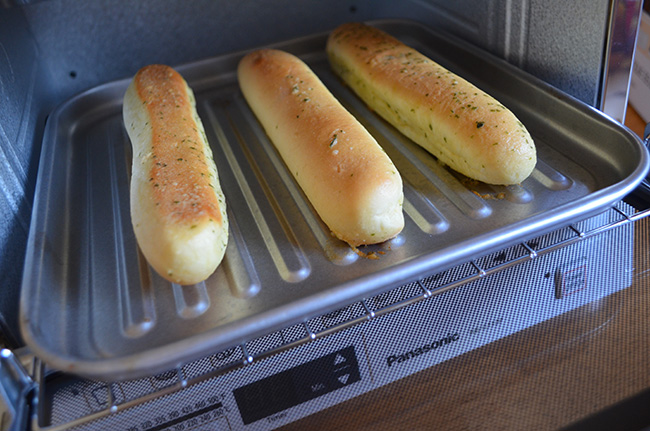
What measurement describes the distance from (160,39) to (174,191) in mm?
731

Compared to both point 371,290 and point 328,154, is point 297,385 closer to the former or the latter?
point 371,290

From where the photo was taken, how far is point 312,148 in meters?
0.96

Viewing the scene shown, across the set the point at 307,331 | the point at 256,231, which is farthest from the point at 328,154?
the point at 307,331

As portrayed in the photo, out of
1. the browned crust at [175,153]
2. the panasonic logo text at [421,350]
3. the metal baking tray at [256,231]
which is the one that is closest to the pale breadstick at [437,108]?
the metal baking tray at [256,231]

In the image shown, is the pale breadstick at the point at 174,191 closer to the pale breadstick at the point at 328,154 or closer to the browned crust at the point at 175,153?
the browned crust at the point at 175,153

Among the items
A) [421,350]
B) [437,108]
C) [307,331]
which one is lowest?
[421,350]

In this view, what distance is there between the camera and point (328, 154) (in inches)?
36.1

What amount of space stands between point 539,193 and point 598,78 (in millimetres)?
269

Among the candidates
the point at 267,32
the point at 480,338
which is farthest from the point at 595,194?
the point at 267,32

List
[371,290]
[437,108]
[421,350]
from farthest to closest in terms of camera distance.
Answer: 1. [437,108]
2. [421,350]
3. [371,290]

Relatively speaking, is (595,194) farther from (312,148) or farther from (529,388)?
(312,148)

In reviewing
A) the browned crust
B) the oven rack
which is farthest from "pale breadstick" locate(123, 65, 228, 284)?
the oven rack

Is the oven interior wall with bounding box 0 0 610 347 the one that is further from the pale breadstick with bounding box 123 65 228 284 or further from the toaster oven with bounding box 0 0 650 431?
the pale breadstick with bounding box 123 65 228 284

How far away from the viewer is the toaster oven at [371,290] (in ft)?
2.47
